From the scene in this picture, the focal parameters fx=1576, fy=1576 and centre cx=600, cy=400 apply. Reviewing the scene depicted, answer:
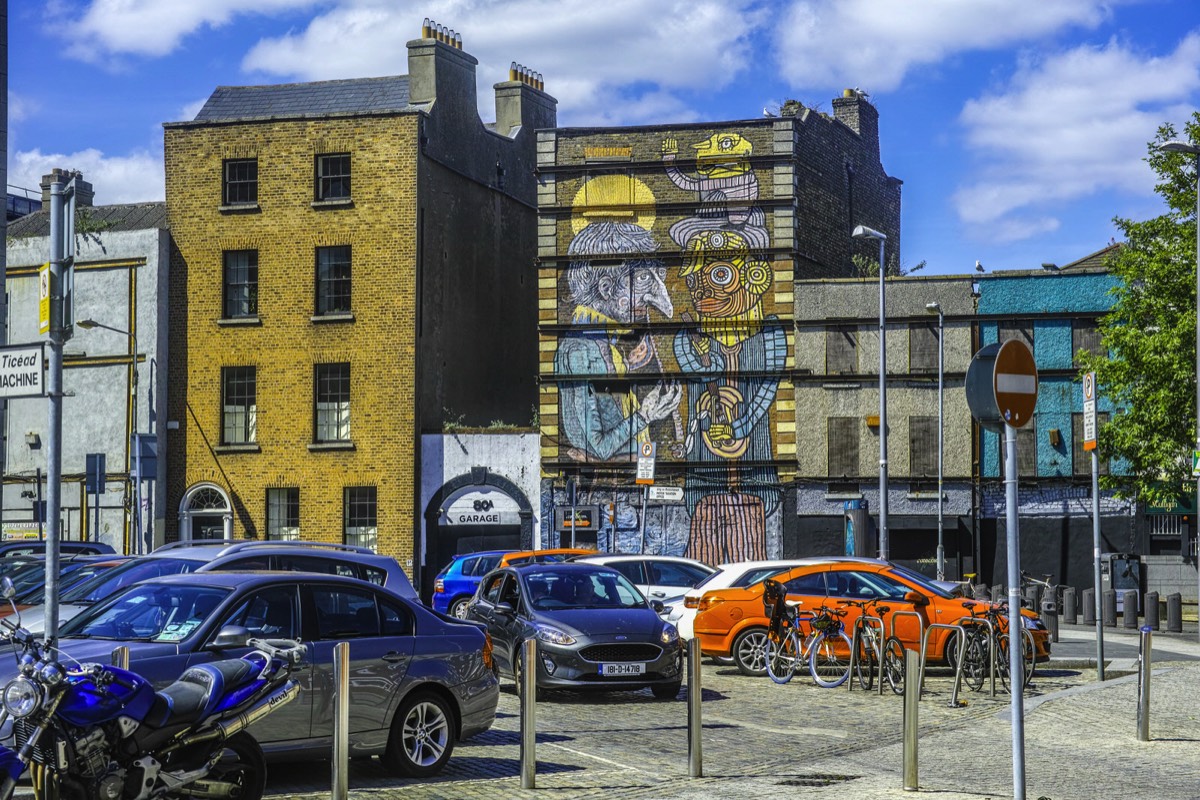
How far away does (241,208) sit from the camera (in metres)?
44.3

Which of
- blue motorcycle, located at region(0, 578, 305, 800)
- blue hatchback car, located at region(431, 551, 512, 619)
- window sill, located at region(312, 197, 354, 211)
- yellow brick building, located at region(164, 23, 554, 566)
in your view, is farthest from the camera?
window sill, located at region(312, 197, 354, 211)

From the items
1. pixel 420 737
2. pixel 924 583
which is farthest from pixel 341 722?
pixel 924 583

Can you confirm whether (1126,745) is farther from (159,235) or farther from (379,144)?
(159,235)

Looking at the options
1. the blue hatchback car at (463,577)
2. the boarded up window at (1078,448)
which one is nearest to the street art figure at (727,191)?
the boarded up window at (1078,448)

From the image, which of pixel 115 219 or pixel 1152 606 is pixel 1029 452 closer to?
pixel 1152 606

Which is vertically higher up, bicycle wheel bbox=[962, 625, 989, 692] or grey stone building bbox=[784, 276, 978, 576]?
grey stone building bbox=[784, 276, 978, 576]

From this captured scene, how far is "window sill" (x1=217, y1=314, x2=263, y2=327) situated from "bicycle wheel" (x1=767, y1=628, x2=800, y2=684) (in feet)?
90.1

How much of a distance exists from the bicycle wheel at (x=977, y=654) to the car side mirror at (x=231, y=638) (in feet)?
34.5

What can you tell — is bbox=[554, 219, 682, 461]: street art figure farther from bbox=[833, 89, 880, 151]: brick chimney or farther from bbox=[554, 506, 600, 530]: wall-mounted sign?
bbox=[833, 89, 880, 151]: brick chimney

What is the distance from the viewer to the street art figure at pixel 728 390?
4212cm

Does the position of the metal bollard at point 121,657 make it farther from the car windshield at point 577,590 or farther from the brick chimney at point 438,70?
the brick chimney at point 438,70

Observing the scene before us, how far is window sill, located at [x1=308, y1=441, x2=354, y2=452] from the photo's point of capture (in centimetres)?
4322

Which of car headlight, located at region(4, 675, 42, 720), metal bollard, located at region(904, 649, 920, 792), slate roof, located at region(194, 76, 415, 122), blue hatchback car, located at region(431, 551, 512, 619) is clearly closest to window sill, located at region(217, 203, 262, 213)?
slate roof, located at region(194, 76, 415, 122)

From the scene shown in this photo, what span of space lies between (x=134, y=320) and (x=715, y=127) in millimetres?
17174
